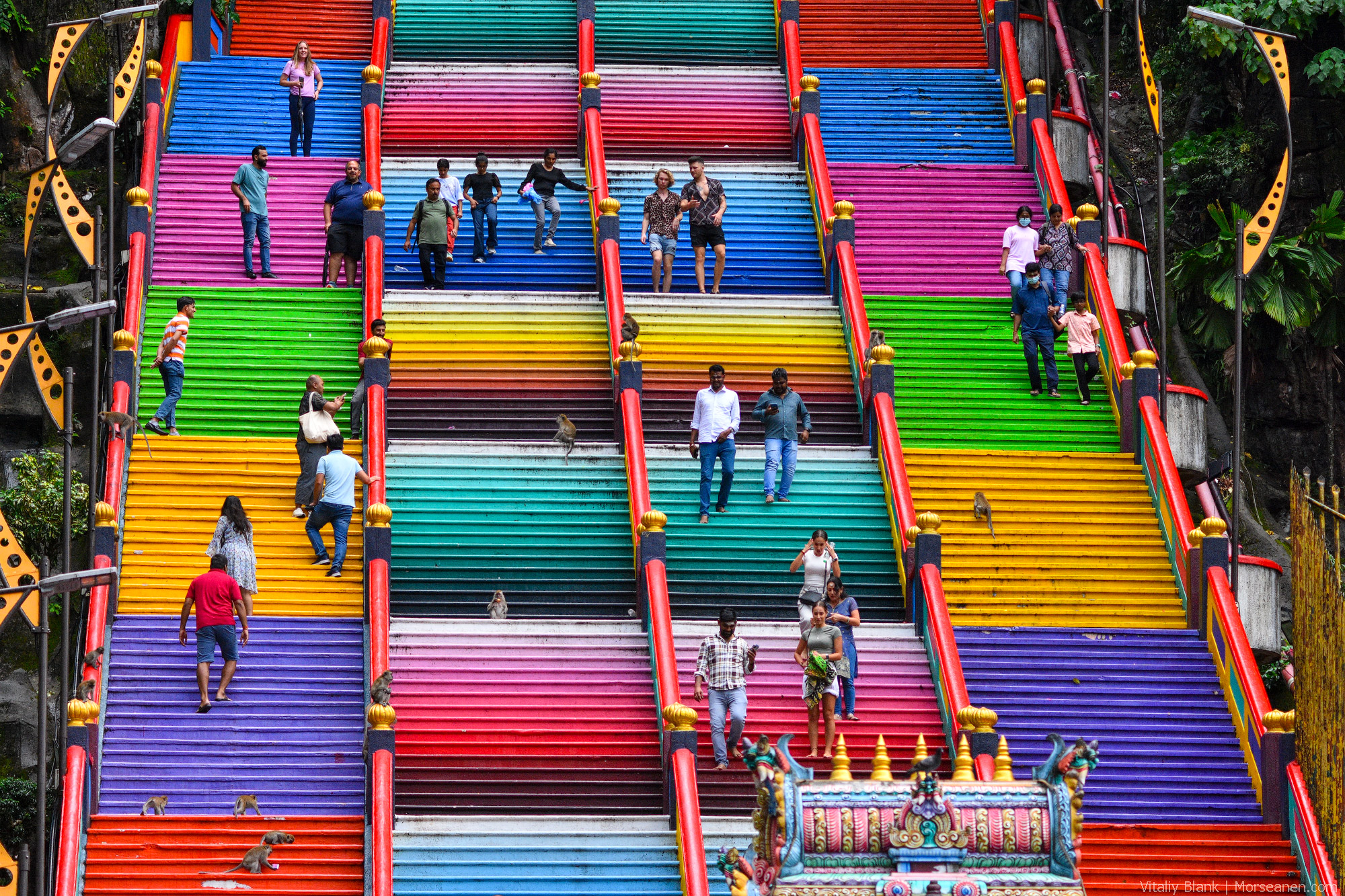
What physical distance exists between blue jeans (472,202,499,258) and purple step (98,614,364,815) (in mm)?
7273

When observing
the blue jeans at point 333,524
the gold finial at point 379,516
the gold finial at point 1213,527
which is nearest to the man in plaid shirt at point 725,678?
the gold finial at point 379,516

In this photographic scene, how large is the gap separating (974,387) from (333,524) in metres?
8.11

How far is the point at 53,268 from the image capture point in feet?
103

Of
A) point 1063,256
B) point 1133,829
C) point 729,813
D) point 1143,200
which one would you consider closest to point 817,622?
point 729,813

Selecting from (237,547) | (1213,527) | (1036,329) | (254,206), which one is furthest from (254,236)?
(1213,527)

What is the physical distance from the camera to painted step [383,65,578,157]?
31.1 metres

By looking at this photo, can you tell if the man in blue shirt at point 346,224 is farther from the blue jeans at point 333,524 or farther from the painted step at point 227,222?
the blue jeans at point 333,524

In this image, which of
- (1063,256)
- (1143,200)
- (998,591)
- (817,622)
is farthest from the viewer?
(1143,200)

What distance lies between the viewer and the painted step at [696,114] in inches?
1234

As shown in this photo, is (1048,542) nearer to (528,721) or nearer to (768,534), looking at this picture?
(768,534)

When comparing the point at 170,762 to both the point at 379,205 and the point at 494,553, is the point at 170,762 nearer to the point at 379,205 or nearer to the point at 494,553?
the point at 494,553

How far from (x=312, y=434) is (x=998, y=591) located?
7.61 metres

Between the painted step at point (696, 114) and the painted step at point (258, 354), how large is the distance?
5.47 m

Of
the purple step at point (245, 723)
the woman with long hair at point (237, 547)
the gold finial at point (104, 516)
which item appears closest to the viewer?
the purple step at point (245, 723)
